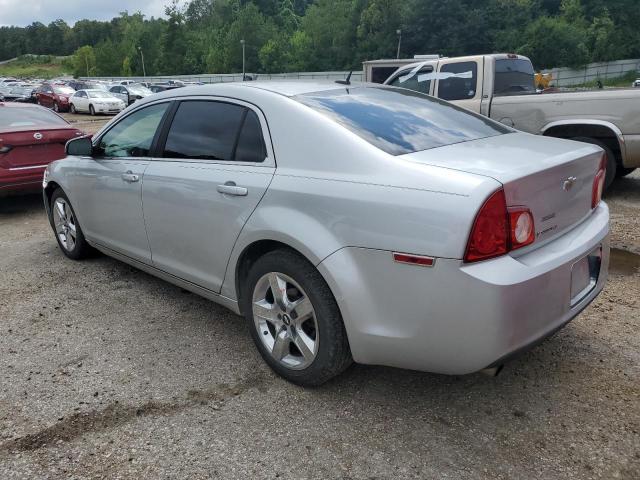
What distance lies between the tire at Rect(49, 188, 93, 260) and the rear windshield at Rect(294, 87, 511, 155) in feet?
9.17

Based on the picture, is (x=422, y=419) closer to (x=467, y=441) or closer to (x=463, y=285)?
(x=467, y=441)

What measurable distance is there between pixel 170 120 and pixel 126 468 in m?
2.24

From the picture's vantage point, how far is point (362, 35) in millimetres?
84438

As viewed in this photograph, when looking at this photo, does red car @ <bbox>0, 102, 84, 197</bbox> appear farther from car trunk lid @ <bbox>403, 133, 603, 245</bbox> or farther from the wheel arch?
the wheel arch

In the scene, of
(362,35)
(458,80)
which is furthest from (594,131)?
(362,35)

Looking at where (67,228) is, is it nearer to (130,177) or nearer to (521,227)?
(130,177)

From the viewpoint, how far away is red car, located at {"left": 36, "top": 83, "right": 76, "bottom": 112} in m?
30.8

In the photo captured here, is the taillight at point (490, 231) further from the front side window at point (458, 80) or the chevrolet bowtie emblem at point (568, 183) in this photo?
the front side window at point (458, 80)

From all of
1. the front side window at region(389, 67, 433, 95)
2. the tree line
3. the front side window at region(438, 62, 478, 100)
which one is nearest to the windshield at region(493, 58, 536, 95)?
the front side window at region(438, 62, 478, 100)

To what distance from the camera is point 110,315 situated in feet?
12.8

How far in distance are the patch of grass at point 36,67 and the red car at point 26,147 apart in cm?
13107

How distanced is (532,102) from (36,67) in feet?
511

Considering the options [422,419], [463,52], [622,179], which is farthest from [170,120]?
[463,52]

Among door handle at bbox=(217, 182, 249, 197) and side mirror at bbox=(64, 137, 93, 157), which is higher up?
side mirror at bbox=(64, 137, 93, 157)
